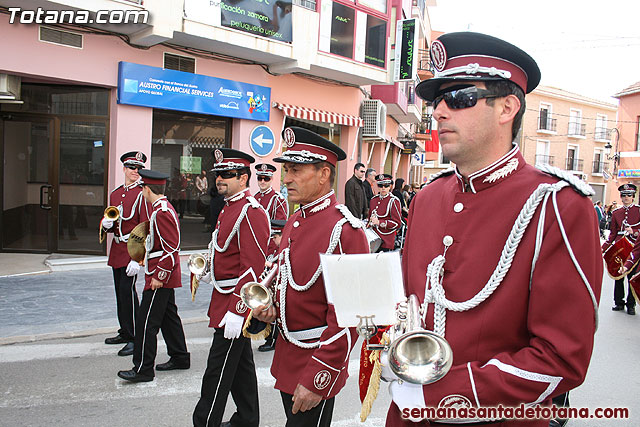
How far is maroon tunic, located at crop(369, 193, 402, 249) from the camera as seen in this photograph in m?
12.0

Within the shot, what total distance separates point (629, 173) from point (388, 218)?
1321 inches

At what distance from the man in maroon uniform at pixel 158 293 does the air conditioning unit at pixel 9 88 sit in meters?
5.72

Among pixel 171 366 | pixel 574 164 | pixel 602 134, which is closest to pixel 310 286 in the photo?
pixel 171 366

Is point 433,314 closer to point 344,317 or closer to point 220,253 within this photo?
point 344,317

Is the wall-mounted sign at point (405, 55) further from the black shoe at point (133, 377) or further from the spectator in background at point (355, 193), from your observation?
the black shoe at point (133, 377)

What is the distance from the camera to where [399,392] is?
1.59 meters

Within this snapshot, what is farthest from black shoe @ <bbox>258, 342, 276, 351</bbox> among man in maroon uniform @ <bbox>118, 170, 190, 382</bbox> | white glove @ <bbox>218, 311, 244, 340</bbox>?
white glove @ <bbox>218, 311, 244, 340</bbox>

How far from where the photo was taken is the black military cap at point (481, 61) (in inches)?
68.7

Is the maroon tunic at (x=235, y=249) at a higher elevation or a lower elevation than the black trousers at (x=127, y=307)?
higher

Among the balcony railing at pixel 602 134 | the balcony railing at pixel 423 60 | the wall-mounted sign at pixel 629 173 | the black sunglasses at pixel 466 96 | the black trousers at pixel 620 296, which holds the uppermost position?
the balcony railing at pixel 423 60

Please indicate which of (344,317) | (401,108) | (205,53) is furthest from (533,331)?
(401,108)

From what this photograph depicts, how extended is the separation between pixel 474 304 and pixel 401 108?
1996cm

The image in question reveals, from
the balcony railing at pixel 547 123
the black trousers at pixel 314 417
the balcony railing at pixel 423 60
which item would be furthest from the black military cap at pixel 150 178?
the balcony railing at pixel 547 123

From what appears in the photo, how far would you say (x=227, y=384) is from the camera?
12.6ft
